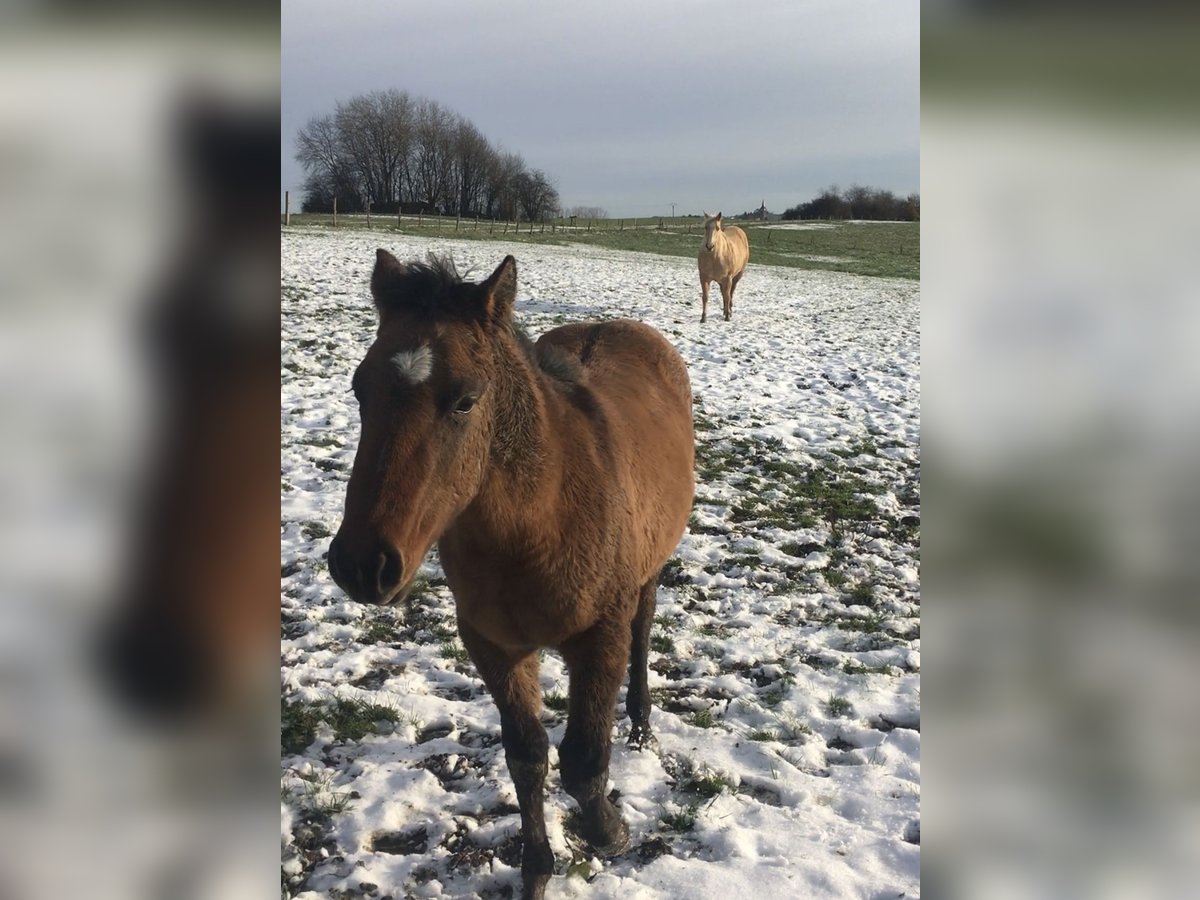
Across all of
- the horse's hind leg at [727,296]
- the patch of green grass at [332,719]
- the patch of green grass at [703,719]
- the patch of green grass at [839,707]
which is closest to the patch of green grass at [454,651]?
the patch of green grass at [332,719]

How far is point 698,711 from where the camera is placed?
3518 millimetres

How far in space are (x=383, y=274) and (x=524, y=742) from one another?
1.67m

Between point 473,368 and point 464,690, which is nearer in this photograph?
point 473,368

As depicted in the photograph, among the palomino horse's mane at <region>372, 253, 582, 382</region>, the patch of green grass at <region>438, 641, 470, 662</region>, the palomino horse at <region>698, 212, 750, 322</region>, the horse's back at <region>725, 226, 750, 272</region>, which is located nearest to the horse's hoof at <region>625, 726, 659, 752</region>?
the patch of green grass at <region>438, 641, 470, 662</region>

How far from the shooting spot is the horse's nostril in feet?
5.33

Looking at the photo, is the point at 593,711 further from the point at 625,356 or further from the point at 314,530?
the point at 314,530

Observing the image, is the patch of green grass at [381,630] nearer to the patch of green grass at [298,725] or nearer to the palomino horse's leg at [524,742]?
the patch of green grass at [298,725]
